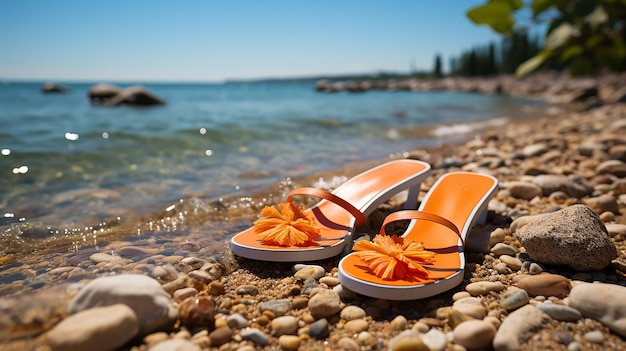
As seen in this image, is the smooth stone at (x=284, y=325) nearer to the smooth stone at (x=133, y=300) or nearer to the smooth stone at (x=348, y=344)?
the smooth stone at (x=348, y=344)

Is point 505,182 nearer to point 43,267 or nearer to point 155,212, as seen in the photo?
point 155,212

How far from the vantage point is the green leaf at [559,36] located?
5.60 m

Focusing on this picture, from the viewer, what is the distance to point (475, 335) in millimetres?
1378

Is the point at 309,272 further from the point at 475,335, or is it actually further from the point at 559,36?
the point at 559,36

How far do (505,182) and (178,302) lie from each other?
2.95m

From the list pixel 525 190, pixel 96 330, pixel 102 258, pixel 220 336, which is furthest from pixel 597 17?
pixel 96 330

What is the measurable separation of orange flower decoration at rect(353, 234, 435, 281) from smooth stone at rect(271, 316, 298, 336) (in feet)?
1.39

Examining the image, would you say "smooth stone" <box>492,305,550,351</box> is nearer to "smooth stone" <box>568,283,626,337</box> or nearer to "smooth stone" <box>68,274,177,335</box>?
"smooth stone" <box>568,283,626,337</box>

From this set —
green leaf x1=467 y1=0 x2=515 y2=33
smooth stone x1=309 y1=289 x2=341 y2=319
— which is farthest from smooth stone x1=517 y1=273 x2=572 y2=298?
green leaf x1=467 y1=0 x2=515 y2=33

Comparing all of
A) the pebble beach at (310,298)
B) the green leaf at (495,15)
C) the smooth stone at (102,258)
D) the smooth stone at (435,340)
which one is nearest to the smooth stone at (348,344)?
the pebble beach at (310,298)

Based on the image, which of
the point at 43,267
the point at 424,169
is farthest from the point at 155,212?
the point at 424,169

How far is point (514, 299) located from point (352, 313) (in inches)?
26.8

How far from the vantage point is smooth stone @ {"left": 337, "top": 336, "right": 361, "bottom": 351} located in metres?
1.39

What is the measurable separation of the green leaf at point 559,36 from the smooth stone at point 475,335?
569 centimetres
